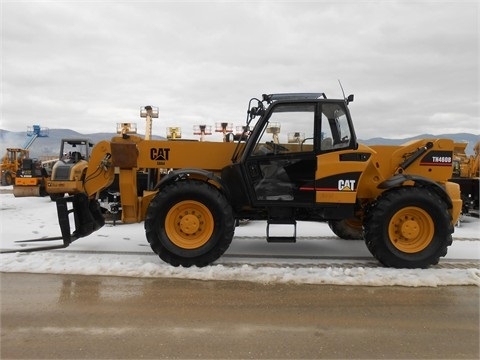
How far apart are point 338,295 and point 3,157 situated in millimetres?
29957

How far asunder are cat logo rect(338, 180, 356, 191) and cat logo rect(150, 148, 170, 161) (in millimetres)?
2582

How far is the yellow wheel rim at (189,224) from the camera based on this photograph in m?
5.39

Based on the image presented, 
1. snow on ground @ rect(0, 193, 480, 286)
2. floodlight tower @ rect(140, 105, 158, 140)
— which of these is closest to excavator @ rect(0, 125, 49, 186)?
floodlight tower @ rect(140, 105, 158, 140)

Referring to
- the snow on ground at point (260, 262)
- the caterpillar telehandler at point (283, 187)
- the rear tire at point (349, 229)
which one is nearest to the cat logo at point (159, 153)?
the caterpillar telehandler at point (283, 187)

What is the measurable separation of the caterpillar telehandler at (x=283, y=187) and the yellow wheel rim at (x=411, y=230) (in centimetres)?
1

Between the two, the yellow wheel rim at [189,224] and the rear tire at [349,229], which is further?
the rear tire at [349,229]

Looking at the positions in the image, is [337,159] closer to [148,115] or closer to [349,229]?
[349,229]

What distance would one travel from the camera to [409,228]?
5387mm

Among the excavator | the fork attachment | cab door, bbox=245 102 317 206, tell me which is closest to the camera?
cab door, bbox=245 102 317 206

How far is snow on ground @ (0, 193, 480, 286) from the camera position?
4.85 metres

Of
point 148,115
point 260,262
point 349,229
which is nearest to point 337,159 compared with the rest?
point 260,262

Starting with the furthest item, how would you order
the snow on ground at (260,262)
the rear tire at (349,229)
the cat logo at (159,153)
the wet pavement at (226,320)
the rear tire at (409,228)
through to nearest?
the rear tire at (349,229) < the cat logo at (159,153) < the rear tire at (409,228) < the snow on ground at (260,262) < the wet pavement at (226,320)

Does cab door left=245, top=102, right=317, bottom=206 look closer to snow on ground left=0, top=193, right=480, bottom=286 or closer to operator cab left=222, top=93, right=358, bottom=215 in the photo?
operator cab left=222, top=93, right=358, bottom=215

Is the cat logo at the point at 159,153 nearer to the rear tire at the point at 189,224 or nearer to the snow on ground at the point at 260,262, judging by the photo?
the rear tire at the point at 189,224
